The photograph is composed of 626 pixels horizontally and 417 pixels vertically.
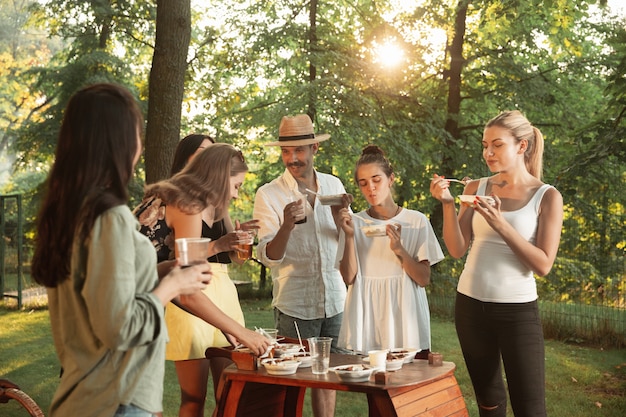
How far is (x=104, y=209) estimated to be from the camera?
2.18 metres

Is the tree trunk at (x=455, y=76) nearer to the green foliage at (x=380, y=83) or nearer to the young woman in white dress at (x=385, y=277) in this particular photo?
the green foliage at (x=380, y=83)

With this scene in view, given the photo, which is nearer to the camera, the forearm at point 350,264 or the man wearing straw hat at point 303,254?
the forearm at point 350,264

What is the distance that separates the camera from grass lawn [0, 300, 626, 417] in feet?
22.5

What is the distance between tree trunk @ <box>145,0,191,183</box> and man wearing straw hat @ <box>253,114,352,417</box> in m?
2.49

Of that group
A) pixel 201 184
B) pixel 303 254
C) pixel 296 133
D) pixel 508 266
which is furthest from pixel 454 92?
pixel 201 184

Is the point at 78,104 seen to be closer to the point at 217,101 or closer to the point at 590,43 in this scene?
the point at 217,101

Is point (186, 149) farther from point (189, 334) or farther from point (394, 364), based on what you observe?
point (394, 364)

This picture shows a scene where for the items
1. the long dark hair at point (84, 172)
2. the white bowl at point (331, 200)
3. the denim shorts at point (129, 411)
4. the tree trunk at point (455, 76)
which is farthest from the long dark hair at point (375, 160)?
the tree trunk at point (455, 76)

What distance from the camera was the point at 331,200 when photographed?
4.41 metres

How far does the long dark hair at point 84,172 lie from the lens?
2.21m

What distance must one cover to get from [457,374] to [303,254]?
4.07 meters

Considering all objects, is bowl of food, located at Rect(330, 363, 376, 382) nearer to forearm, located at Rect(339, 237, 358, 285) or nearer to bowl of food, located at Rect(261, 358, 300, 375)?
bowl of food, located at Rect(261, 358, 300, 375)

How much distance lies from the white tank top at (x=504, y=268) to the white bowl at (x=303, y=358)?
A: 818 mm

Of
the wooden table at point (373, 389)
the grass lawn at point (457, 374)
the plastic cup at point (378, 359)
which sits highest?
the plastic cup at point (378, 359)
